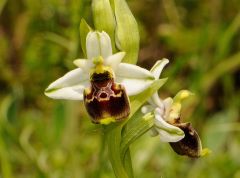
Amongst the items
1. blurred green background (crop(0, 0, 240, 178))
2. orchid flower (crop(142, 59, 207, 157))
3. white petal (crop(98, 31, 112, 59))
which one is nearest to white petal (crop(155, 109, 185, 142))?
orchid flower (crop(142, 59, 207, 157))

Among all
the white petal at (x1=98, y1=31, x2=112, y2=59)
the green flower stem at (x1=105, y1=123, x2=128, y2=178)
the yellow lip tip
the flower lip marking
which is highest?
the white petal at (x1=98, y1=31, x2=112, y2=59)

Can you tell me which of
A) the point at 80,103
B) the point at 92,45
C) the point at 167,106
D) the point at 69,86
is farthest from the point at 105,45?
the point at 80,103

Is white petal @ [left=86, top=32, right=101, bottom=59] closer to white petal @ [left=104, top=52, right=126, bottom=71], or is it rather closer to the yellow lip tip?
white petal @ [left=104, top=52, right=126, bottom=71]

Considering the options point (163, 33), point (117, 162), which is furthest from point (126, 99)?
point (163, 33)

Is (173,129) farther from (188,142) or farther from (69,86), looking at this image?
(69,86)

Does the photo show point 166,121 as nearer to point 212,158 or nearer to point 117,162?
point 117,162

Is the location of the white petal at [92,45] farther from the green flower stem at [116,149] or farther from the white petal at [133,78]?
the green flower stem at [116,149]
